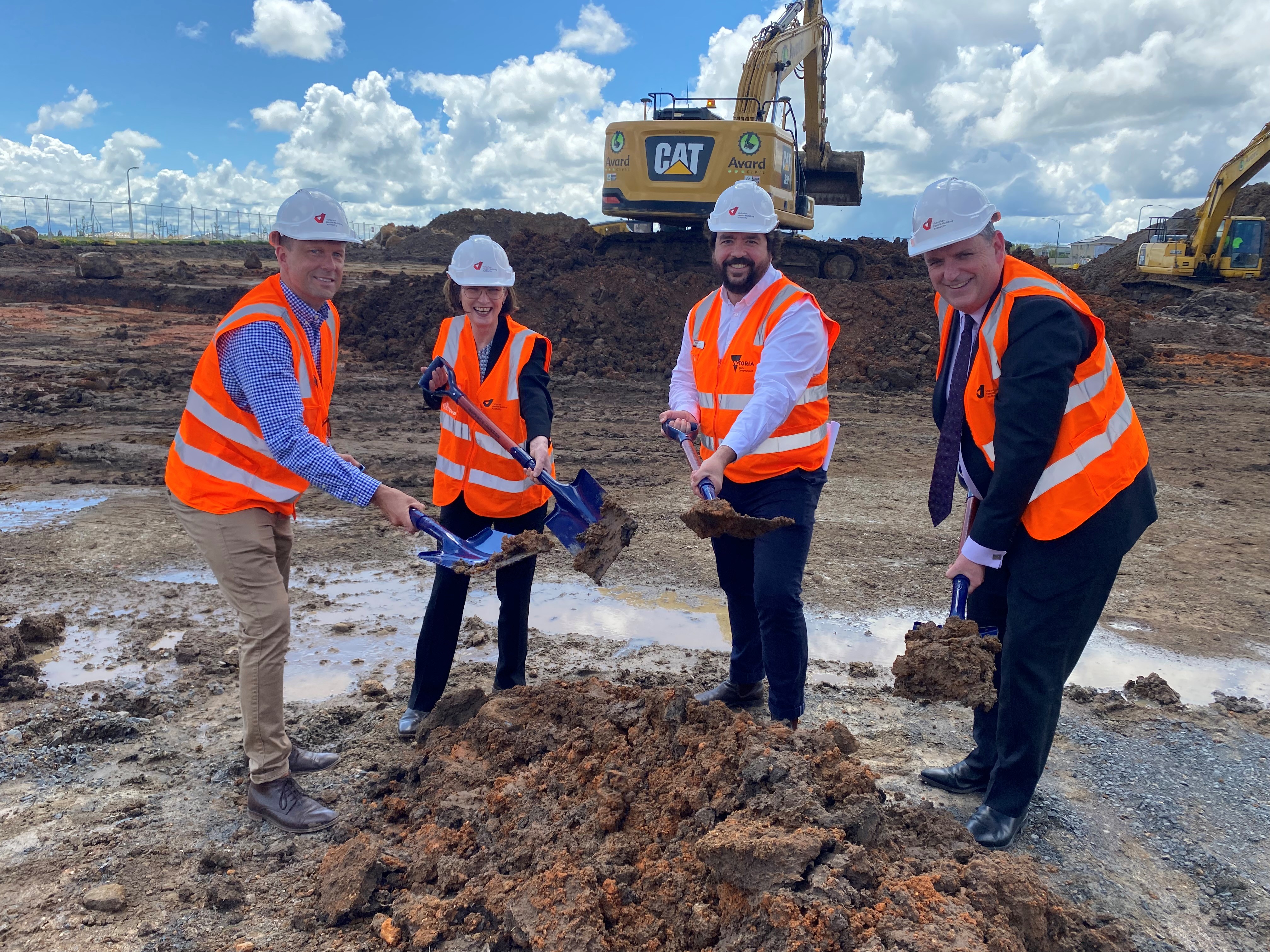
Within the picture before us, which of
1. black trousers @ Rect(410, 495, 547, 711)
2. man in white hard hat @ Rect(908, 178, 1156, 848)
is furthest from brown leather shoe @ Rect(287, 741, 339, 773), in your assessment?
man in white hard hat @ Rect(908, 178, 1156, 848)

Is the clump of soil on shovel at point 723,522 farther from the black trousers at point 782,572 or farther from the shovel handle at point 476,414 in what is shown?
the shovel handle at point 476,414

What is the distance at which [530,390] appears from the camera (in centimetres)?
400

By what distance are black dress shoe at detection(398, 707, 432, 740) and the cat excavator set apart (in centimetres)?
1340

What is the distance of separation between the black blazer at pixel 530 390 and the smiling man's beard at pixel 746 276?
2.99 ft

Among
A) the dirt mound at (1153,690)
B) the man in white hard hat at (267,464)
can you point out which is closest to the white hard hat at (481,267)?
the man in white hard hat at (267,464)

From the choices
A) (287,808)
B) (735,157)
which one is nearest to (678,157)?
(735,157)

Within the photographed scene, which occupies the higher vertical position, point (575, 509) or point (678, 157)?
point (678, 157)

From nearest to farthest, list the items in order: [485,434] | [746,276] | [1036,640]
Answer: [1036,640] < [746,276] < [485,434]

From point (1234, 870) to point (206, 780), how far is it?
3954 mm

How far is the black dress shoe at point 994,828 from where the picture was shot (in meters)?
3.13

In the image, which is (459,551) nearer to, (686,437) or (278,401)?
(278,401)

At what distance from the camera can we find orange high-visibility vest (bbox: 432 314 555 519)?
3.87 m

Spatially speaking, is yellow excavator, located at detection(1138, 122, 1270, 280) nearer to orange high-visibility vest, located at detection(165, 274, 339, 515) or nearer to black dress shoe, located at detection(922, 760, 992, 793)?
black dress shoe, located at detection(922, 760, 992, 793)

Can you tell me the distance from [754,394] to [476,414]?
1.23m
